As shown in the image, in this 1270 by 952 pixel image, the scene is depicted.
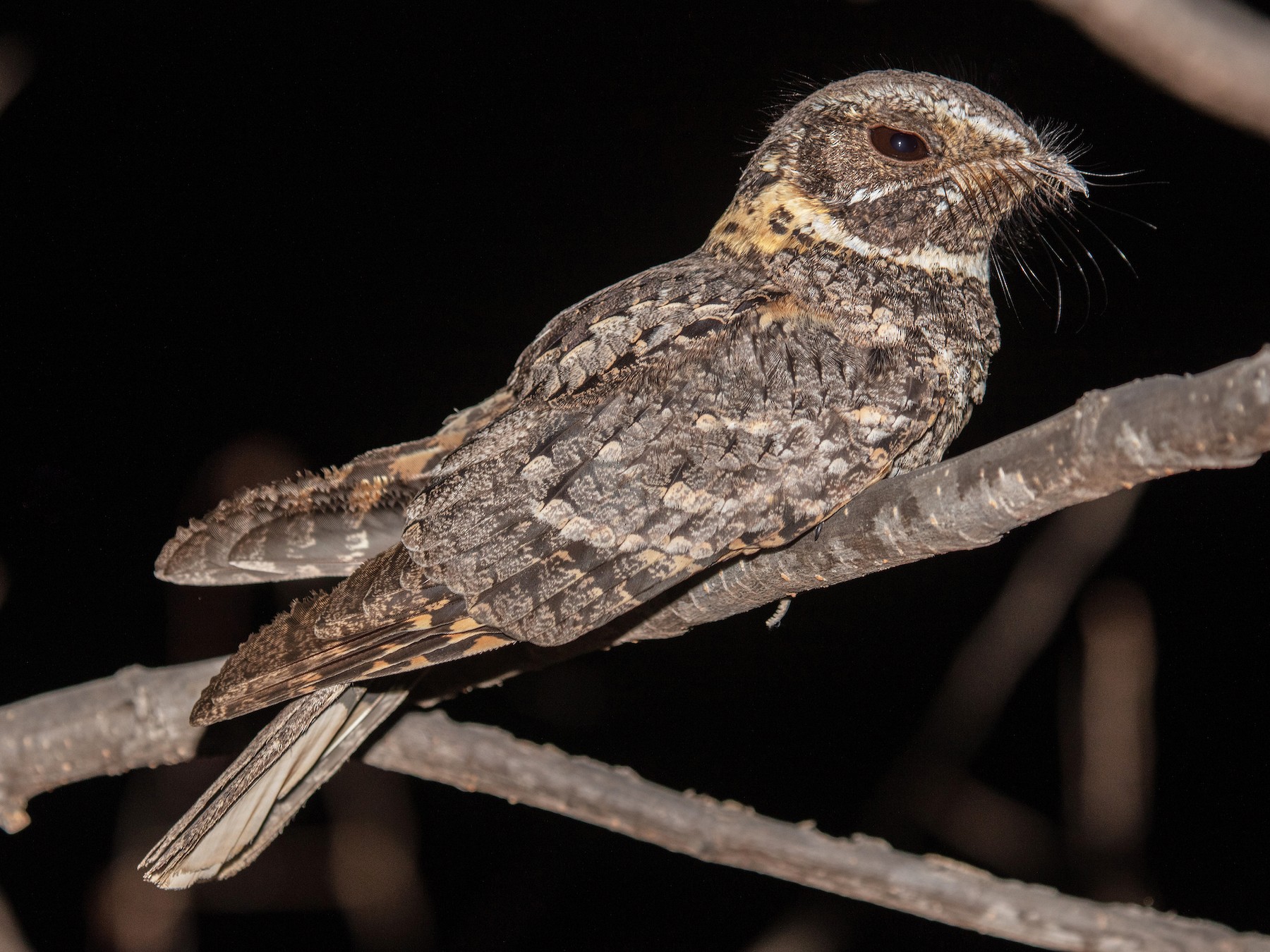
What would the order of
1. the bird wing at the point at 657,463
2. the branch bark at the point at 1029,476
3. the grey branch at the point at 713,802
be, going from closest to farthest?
the branch bark at the point at 1029,476, the grey branch at the point at 713,802, the bird wing at the point at 657,463

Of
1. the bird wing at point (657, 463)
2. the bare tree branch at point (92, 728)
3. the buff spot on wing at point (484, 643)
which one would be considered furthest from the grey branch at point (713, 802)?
the buff spot on wing at point (484, 643)

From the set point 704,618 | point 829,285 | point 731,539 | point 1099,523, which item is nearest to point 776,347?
point 829,285

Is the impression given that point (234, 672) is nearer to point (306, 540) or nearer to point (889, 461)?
point (306, 540)

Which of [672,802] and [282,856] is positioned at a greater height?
[672,802]

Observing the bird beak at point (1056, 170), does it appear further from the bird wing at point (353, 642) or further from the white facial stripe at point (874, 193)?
the bird wing at point (353, 642)

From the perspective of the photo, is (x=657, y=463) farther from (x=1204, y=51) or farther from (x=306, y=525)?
(x=1204, y=51)

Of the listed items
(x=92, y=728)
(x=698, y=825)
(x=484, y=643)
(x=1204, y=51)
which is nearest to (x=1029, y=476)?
(x=1204, y=51)

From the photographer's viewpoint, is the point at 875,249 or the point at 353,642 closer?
the point at 353,642
